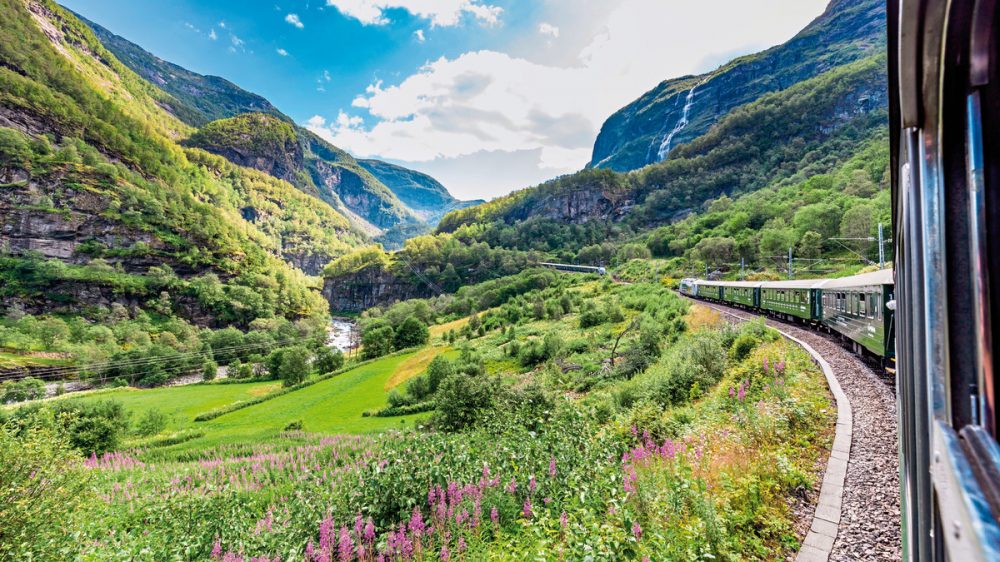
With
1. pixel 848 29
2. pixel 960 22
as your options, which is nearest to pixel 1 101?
pixel 960 22

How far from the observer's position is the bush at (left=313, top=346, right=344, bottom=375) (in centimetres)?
4900

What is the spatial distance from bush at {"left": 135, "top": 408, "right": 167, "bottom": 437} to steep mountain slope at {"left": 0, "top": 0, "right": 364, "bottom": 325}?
227 feet

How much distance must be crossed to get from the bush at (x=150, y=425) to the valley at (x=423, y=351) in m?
0.15

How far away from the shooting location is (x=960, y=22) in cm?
97

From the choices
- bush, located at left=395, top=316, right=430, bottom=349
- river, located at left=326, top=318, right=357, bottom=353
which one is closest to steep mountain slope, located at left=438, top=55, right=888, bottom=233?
river, located at left=326, top=318, right=357, bottom=353

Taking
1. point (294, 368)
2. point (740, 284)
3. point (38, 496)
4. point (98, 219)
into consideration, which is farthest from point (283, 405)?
point (98, 219)

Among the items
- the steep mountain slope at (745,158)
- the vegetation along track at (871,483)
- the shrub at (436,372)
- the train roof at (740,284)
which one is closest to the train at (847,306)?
the train roof at (740,284)

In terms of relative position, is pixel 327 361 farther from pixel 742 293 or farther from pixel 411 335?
pixel 742 293

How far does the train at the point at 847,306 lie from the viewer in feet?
33.0

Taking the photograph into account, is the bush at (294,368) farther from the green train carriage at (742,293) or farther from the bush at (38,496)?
the green train carriage at (742,293)

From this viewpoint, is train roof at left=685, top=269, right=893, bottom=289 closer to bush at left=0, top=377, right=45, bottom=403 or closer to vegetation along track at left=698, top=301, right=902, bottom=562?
vegetation along track at left=698, top=301, right=902, bottom=562

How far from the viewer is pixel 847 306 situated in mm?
13547

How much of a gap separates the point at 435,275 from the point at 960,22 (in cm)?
12718

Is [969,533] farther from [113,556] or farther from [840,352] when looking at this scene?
[840,352]
